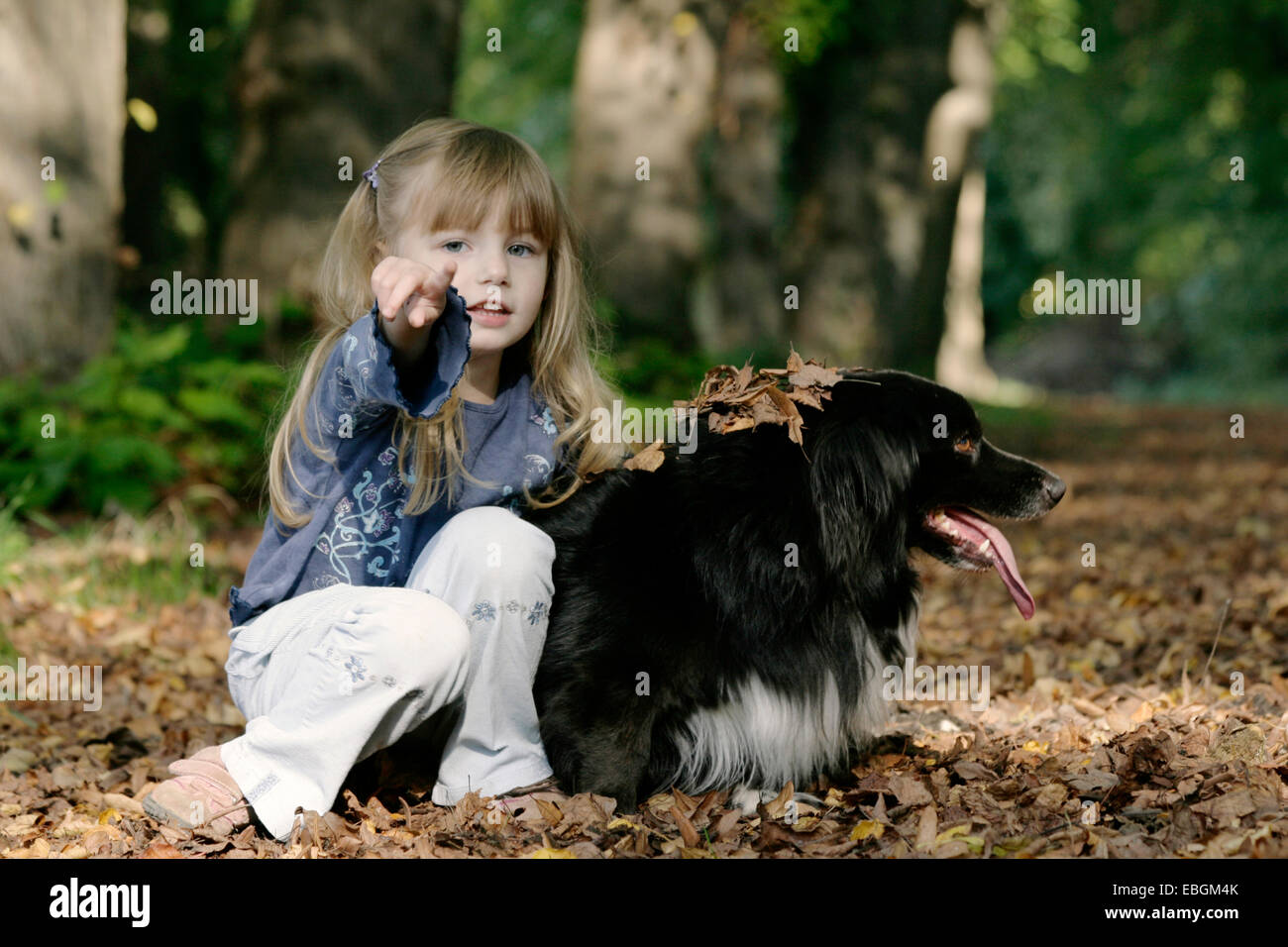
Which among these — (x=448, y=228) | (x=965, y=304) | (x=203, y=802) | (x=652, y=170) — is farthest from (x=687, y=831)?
(x=965, y=304)

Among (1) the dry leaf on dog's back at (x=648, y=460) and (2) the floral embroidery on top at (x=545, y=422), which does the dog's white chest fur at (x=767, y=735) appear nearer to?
(1) the dry leaf on dog's back at (x=648, y=460)

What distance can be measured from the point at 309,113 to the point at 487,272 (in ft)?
→ 16.9

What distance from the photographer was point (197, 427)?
22.7 feet

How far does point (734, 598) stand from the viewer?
3057 millimetres

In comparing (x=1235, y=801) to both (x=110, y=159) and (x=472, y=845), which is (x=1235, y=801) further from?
(x=110, y=159)

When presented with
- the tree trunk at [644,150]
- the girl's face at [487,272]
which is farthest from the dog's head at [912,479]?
the tree trunk at [644,150]

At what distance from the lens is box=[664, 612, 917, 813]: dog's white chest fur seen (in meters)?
3.09

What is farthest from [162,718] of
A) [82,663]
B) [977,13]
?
[977,13]

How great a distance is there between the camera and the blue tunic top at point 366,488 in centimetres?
301

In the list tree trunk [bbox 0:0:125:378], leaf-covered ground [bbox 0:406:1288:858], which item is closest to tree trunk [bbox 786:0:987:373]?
leaf-covered ground [bbox 0:406:1288:858]

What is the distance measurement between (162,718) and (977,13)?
534 inches

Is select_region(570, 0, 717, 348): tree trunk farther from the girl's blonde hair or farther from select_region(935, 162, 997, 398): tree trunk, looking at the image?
select_region(935, 162, 997, 398): tree trunk

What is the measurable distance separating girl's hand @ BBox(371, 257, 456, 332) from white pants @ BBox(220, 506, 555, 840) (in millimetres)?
559
